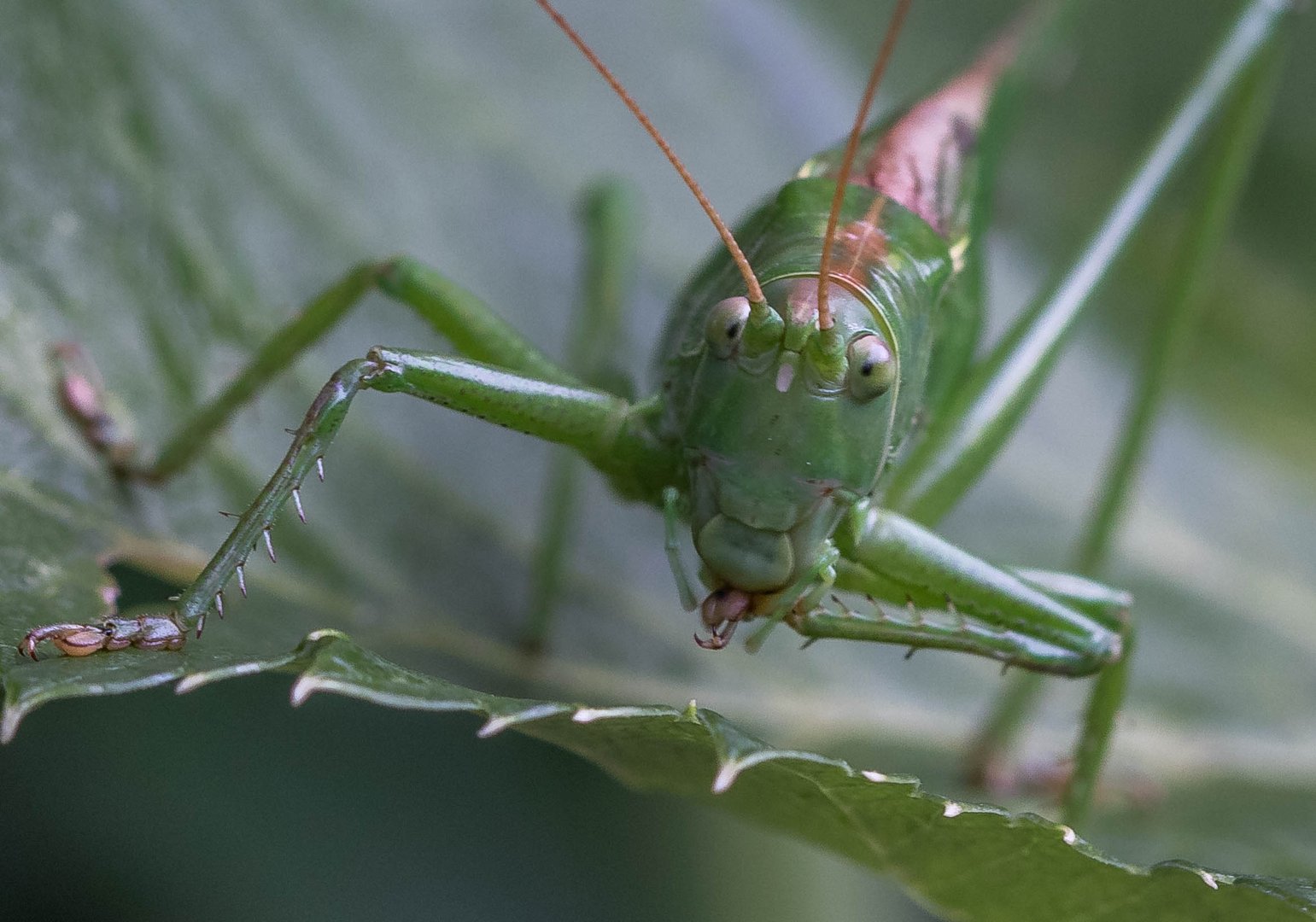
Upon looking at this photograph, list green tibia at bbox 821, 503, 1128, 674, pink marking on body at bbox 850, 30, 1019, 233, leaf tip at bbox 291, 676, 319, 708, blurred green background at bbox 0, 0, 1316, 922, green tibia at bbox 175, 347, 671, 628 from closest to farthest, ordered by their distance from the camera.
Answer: leaf tip at bbox 291, 676, 319, 708 → green tibia at bbox 175, 347, 671, 628 → green tibia at bbox 821, 503, 1128, 674 → blurred green background at bbox 0, 0, 1316, 922 → pink marking on body at bbox 850, 30, 1019, 233

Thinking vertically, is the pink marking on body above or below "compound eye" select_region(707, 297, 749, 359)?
above

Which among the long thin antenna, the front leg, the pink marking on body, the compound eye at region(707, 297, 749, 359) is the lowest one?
the front leg

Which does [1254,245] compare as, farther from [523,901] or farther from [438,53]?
[523,901]

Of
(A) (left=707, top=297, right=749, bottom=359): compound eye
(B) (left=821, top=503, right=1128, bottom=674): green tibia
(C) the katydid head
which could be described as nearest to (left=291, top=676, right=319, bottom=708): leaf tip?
(C) the katydid head

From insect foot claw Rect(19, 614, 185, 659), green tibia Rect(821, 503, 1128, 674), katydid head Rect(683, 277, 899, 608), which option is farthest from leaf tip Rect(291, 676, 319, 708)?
green tibia Rect(821, 503, 1128, 674)

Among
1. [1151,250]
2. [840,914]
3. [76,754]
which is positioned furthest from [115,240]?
[1151,250]

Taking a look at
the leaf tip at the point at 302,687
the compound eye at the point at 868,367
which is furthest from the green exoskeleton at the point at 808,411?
the leaf tip at the point at 302,687

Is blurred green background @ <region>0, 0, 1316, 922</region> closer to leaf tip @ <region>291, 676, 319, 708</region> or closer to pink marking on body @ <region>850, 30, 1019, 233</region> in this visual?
pink marking on body @ <region>850, 30, 1019, 233</region>

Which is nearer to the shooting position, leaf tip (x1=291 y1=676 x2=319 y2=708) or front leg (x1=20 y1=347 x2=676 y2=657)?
leaf tip (x1=291 y1=676 x2=319 y2=708)

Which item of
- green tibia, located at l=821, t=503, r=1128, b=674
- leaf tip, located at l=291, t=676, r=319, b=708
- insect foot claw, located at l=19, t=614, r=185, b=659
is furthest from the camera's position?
green tibia, located at l=821, t=503, r=1128, b=674

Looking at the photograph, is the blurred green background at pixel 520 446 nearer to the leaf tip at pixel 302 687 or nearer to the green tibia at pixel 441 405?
the green tibia at pixel 441 405
